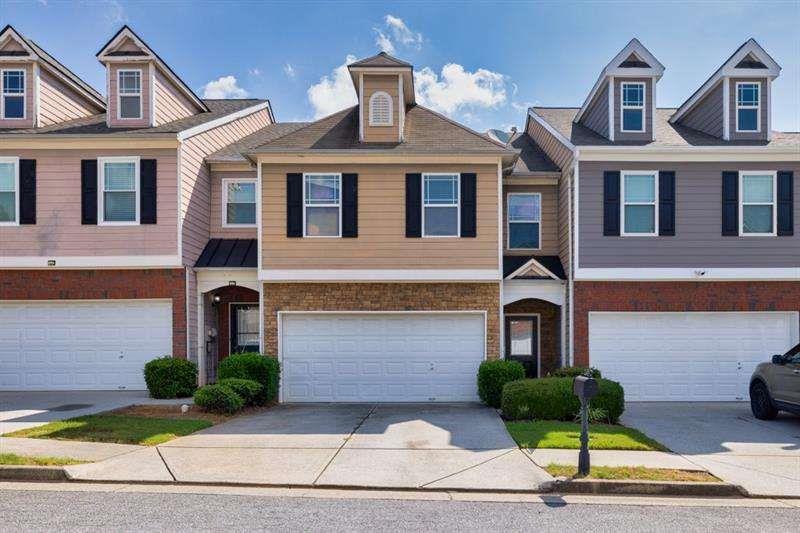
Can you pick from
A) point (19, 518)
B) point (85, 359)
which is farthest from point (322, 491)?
point (85, 359)

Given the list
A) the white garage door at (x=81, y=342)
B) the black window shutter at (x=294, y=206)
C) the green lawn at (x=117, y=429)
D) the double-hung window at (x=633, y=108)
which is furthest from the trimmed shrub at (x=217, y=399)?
the double-hung window at (x=633, y=108)

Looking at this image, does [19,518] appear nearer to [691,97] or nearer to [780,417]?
[780,417]

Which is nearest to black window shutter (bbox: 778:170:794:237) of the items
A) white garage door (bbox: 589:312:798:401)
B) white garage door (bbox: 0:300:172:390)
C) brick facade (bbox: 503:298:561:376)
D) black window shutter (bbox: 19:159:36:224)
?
white garage door (bbox: 589:312:798:401)

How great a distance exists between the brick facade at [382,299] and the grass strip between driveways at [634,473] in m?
6.73

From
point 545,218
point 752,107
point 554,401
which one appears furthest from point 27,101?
point 752,107

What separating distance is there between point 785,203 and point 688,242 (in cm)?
268

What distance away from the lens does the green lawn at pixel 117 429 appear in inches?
389

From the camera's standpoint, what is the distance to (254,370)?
13930mm

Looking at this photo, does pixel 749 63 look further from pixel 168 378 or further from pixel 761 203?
pixel 168 378

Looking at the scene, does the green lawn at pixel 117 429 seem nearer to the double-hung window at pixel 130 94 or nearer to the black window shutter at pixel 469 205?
the black window shutter at pixel 469 205

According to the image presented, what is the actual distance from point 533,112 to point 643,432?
1121 cm

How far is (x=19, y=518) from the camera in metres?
6.44

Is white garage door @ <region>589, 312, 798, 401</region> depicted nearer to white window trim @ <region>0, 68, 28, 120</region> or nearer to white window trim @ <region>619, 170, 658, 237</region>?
white window trim @ <region>619, 170, 658, 237</region>

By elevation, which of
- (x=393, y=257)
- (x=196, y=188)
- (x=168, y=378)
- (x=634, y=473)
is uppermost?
(x=196, y=188)
